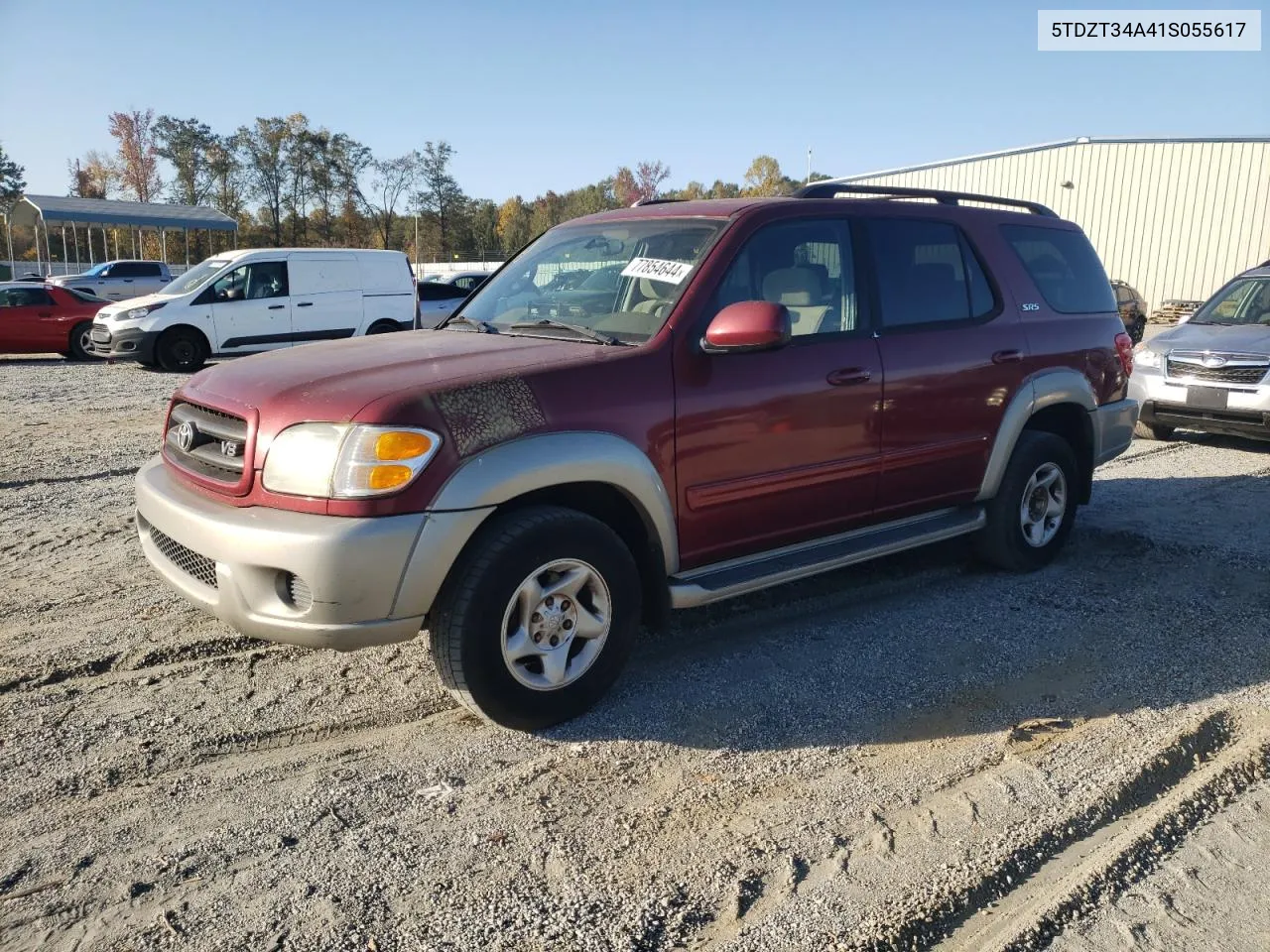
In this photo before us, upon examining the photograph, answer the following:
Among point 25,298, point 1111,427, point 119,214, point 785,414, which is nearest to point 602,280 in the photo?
point 785,414

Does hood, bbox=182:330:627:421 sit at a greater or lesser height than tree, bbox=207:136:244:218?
lesser

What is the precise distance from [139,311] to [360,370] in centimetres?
1331

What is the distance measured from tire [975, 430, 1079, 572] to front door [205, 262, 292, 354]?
1267 centimetres

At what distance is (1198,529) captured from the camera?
6.36 m

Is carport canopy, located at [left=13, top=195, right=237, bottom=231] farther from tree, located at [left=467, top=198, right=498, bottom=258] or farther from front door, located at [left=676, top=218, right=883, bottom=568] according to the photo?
front door, located at [left=676, top=218, right=883, bottom=568]

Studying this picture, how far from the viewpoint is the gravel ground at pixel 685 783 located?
8.42 ft

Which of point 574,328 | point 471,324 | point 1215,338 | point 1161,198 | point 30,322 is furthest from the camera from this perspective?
point 1161,198

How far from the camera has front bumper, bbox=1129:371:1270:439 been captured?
28.7 feet

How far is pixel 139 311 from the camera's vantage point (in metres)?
15.0

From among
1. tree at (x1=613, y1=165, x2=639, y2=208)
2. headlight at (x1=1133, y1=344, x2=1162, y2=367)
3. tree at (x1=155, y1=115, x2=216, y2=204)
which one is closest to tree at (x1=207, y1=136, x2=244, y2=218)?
tree at (x1=155, y1=115, x2=216, y2=204)

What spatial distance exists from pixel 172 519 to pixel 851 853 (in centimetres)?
251

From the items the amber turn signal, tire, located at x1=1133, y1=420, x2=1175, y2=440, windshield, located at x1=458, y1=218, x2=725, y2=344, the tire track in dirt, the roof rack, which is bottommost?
the tire track in dirt

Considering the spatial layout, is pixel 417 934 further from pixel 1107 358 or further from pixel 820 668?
pixel 1107 358

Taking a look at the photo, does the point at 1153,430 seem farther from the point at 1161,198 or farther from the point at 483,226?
the point at 483,226
